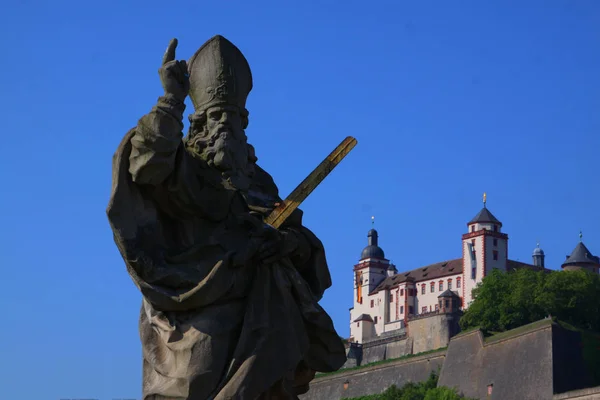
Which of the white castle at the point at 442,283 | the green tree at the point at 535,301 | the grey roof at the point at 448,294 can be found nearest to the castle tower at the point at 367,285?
the white castle at the point at 442,283

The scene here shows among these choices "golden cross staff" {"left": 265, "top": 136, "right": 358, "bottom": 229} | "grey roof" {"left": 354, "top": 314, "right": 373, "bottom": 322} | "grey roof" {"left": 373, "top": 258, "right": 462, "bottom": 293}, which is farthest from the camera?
"grey roof" {"left": 354, "top": 314, "right": 373, "bottom": 322}

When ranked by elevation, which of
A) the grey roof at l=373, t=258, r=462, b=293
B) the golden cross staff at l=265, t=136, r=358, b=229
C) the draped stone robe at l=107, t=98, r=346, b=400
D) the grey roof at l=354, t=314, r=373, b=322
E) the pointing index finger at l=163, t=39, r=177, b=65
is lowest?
the draped stone robe at l=107, t=98, r=346, b=400

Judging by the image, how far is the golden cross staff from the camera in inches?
216

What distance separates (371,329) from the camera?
102500 millimetres

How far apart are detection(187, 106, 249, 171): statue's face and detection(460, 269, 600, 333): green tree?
67485 millimetres

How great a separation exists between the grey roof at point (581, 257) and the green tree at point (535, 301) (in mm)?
18443

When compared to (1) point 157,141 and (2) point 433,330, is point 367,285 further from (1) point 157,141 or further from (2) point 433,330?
(1) point 157,141

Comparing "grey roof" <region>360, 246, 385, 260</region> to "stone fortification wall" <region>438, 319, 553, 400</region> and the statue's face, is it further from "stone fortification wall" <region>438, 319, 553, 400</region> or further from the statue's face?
the statue's face

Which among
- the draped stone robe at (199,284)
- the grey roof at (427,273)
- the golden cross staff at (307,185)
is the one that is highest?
the grey roof at (427,273)

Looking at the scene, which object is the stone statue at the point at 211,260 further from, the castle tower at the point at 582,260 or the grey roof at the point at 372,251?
the grey roof at the point at 372,251

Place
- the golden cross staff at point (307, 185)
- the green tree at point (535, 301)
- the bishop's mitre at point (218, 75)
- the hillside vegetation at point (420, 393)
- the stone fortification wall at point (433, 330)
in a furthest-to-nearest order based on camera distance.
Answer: the stone fortification wall at point (433, 330)
the green tree at point (535, 301)
the hillside vegetation at point (420, 393)
the bishop's mitre at point (218, 75)
the golden cross staff at point (307, 185)

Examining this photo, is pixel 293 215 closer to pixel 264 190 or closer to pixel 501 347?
pixel 264 190

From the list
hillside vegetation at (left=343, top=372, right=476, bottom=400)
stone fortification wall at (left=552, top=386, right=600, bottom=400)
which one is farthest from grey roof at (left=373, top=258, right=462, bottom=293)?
stone fortification wall at (left=552, top=386, right=600, bottom=400)

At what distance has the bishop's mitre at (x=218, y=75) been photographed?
5.66 metres
